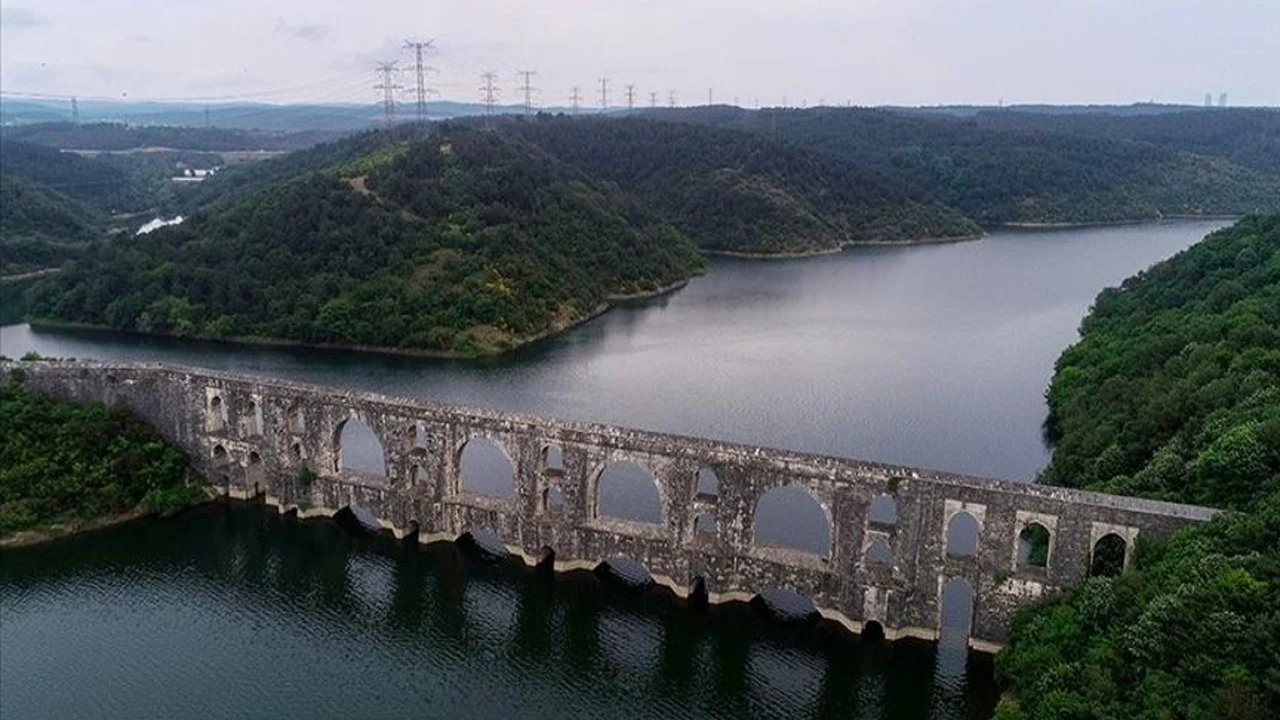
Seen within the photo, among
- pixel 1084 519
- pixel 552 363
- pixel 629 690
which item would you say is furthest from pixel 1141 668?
pixel 552 363

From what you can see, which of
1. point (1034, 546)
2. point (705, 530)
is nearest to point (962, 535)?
point (1034, 546)

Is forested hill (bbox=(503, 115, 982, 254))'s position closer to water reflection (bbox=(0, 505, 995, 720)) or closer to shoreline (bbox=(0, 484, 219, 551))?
shoreline (bbox=(0, 484, 219, 551))

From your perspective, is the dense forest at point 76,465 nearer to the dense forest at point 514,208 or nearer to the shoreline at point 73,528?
the shoreline at point 73,528

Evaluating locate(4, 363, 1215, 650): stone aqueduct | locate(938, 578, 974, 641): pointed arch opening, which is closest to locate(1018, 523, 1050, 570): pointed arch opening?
locate(4, 363, 1215, 650): stone aqueduct

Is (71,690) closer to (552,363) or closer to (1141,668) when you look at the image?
(1141,668)

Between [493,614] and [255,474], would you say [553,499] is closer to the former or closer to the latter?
[493,614]

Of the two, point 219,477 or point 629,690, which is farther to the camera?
point 219,477
